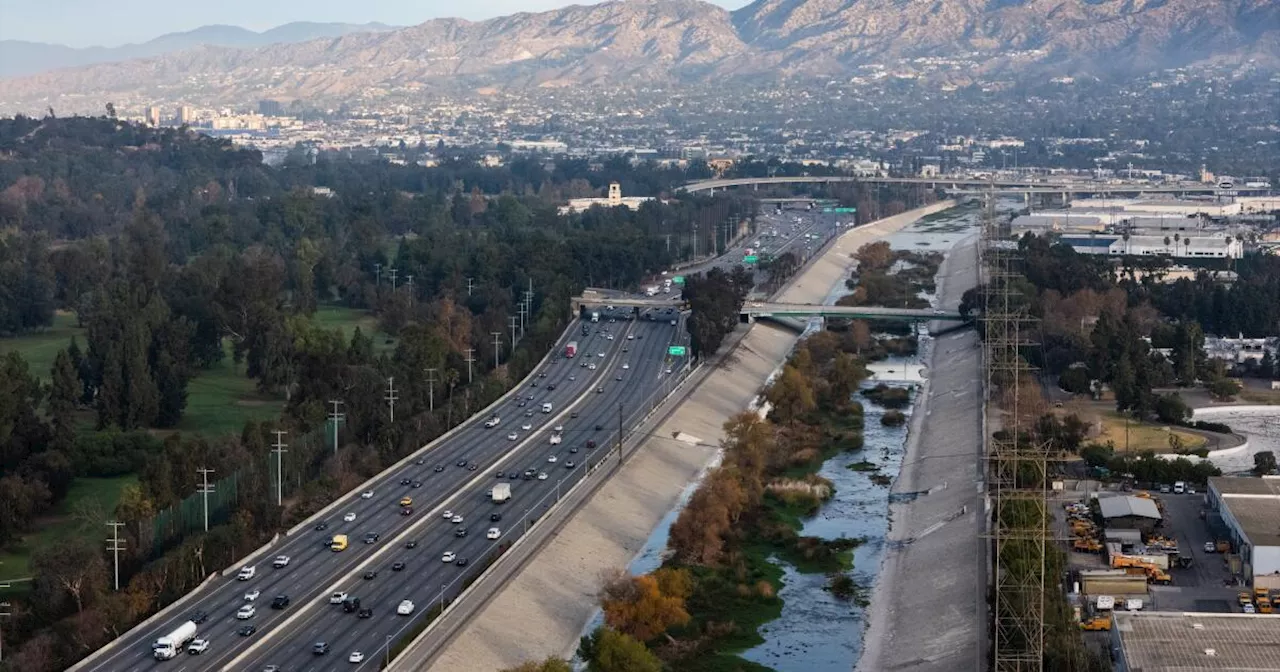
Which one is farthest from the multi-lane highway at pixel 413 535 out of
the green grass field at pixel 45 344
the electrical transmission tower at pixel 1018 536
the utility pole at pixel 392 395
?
the green grass field at pixel 45 344

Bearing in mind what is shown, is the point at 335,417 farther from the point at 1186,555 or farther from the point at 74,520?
the point at 1186,555

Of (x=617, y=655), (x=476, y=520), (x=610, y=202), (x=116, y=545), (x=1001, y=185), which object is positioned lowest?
(x=476, y=520)

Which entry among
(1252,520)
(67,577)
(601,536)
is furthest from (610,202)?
(67,577)

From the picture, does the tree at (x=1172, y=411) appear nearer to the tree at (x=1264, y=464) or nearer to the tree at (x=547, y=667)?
the tree at (x=1264, y=464)

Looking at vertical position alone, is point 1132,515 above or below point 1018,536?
below

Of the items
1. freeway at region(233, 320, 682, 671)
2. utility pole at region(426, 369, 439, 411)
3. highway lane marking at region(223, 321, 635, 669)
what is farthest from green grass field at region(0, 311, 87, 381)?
freeway at region(233, 320, 682, 671)

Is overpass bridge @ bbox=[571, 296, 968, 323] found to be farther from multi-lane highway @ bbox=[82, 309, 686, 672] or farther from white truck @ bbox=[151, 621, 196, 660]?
white truck @ bbox=[151, 621, 196, 660]

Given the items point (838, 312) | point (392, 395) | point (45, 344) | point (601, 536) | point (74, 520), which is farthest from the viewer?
point (838, 312)
